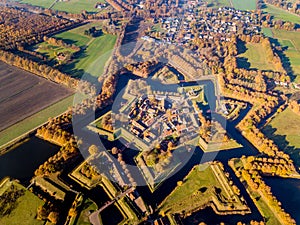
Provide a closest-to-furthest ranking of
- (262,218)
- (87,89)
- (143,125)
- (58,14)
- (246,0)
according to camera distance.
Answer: (262,218), (143,125), (87,89), (58,14), (246,0)

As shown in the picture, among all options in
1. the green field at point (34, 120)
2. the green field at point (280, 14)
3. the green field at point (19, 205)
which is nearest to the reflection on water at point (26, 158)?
the green field at point (19, 205)

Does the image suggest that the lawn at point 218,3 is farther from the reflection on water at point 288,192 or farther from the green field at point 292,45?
the reflection on water at point 288,192

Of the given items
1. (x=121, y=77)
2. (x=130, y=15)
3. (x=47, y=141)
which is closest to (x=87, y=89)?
(x=121, y=77)

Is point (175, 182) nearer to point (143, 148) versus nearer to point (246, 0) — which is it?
point (143, 148)

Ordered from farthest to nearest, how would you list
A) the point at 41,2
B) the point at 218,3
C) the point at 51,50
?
1. the point at 218,3
2. the point at 41,2
3. the point at 51,50

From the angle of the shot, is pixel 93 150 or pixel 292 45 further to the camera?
pixel 292 45

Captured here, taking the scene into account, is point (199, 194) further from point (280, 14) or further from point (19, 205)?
point (280, 14)

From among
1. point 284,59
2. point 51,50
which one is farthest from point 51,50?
point 284,59
